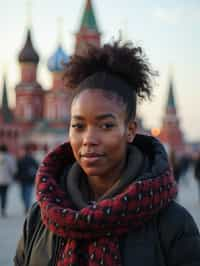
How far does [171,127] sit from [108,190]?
223 ft

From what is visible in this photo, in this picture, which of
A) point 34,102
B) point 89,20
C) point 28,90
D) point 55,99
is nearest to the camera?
point 55,99

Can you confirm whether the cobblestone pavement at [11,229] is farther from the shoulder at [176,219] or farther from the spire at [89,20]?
the spire at [89,20]

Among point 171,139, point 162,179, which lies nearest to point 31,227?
point 162,179

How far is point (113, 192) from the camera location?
1.73 m

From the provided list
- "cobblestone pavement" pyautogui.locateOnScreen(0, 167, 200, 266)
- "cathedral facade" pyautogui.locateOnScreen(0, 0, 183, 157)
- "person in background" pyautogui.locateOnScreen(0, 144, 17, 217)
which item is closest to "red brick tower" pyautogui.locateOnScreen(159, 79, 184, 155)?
"cathedral facade" pyautogui.locateOnScreen(0, 0, 183, 157)

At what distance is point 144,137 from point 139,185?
1.26 ft

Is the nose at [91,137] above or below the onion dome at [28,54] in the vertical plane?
below

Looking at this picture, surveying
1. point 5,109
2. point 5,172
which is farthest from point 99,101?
point 5,109

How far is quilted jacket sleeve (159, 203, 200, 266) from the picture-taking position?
1.64 meters

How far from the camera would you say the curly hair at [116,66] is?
6.10 feet

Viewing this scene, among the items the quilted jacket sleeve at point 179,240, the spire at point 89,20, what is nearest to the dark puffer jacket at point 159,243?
the quilted jacket sleeve at point 179,240

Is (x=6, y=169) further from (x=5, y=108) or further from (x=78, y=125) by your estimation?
(x=5, y=108)

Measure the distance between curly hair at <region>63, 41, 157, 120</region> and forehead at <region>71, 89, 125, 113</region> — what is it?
A: 0.08 meters

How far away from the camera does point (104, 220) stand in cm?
162
